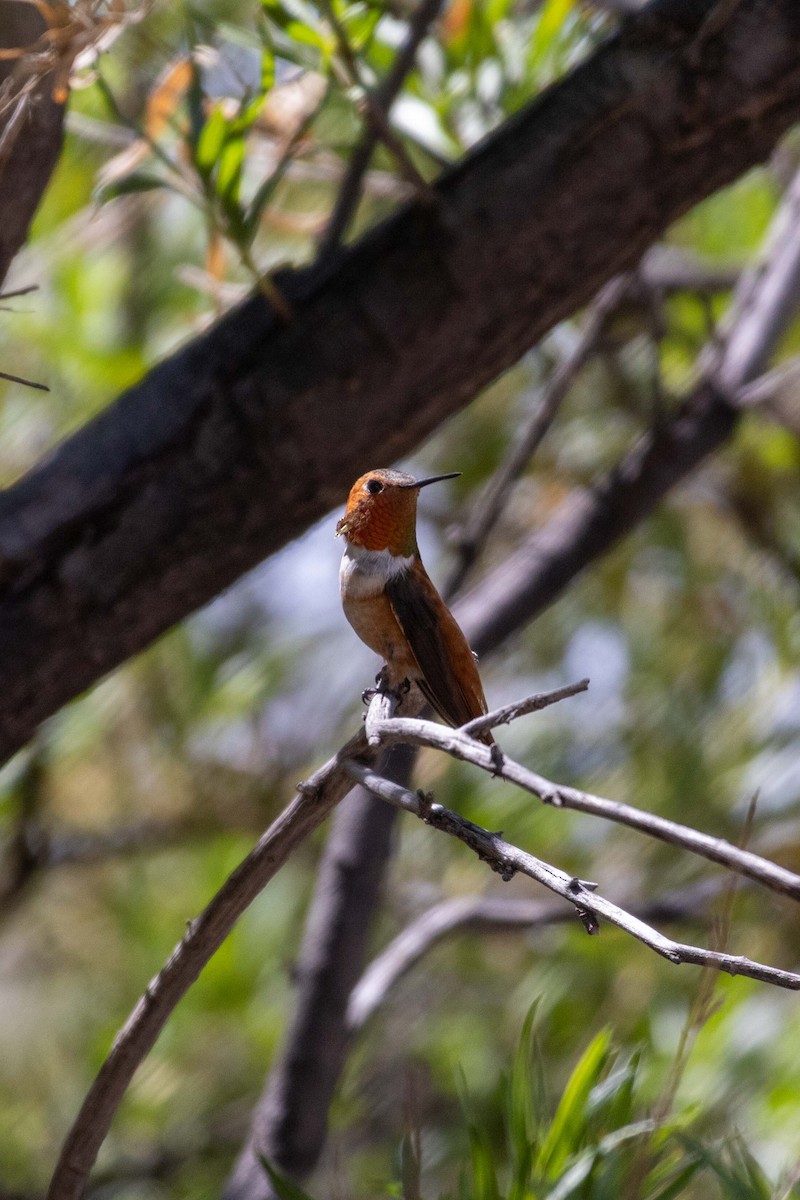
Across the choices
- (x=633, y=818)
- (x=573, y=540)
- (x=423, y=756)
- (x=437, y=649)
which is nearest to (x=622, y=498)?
(x=573, y=540)

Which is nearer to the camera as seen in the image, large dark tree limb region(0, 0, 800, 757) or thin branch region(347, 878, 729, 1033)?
large dark tree limb region(0, 0, 800, 757)

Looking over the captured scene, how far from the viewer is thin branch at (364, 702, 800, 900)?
1.65ft

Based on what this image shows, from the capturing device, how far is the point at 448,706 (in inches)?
52.9

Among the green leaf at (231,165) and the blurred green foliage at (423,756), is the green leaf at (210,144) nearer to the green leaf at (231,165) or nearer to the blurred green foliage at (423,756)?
the green leaf at (231,165)

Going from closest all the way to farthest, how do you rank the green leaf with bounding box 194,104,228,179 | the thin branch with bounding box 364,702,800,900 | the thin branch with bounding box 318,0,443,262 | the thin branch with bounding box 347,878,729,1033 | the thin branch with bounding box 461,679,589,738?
1. the thin branch with bounding box 364,702,800,900
2. the thin branch with bounding box 461,679,589,738
3. the green leaf with bounding box 194,104,228,179
4. the thin branch with bounding box 318,0,443,262
5. the thin branch with bounding box 347,878,729,1033

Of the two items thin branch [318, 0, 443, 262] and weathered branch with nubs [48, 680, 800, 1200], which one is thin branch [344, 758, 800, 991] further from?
thin branch [318, 0, 443, 262]

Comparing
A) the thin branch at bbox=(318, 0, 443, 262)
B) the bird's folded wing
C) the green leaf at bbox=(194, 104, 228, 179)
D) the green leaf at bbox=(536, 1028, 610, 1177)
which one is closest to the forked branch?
the green leaf at bbox=(536, 1028, 610, 1177)

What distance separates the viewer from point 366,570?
1407mm

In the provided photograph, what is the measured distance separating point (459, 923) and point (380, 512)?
0.97 metres

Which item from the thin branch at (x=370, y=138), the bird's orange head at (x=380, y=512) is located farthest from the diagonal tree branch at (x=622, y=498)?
the thin branch at (x=370, y=138)

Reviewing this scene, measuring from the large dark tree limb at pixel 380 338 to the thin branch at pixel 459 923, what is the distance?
897mm

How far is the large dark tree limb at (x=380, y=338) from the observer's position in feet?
4.70

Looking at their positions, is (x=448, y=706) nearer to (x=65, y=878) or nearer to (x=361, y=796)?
(x=361, y=796)

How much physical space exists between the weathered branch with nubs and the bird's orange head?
14.7 inches
